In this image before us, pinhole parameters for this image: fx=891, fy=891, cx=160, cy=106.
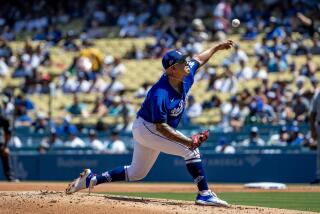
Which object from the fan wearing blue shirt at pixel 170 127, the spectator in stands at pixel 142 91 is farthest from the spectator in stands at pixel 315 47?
the fan wearing blue shirt at pixel 170 127

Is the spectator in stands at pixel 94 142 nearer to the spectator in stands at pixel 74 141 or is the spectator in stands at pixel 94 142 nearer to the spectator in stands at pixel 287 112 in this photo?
the spectator in stands at pixel 74 141

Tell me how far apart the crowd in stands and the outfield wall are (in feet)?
1.12

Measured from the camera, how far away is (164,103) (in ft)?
32.3

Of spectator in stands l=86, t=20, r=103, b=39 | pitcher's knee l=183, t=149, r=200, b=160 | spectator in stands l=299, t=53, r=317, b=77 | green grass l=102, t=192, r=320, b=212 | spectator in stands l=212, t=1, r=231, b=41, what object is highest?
spectator in stands l=212, t=1, r=231, b=41

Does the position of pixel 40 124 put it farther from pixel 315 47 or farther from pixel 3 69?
pixel 315 47

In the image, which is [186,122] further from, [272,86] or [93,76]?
[93,76]

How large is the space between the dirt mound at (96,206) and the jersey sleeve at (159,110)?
0.96 meters

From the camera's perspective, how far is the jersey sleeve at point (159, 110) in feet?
32.2

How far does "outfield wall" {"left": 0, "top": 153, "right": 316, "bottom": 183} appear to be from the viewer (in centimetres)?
1862

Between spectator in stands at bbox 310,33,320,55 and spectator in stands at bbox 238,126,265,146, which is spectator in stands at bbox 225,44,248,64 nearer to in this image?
spectator in stands at bbox 310,33,320,55

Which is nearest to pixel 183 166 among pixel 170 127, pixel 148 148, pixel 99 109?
pixel 99 109

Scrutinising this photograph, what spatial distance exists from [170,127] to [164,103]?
287 mm

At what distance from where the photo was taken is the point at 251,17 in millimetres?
25578

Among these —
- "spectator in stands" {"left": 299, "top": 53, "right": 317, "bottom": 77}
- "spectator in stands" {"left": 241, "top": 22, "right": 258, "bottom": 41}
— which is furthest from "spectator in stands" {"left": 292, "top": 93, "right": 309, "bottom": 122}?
"spectator in stands" {"left": 241, "top": 22, "right": 258, "bottom": 41}
